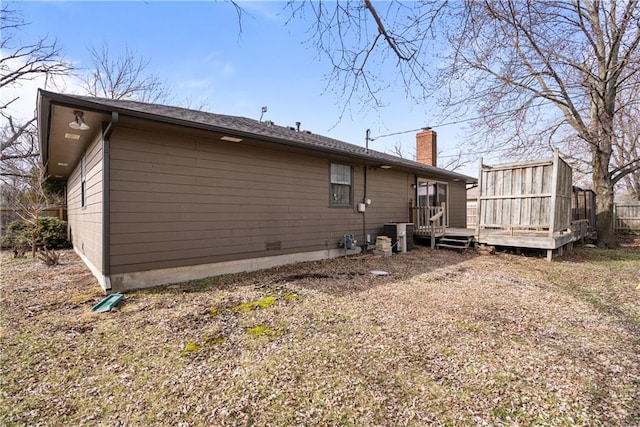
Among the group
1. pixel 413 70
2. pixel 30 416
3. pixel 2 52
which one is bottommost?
pixel 30 416

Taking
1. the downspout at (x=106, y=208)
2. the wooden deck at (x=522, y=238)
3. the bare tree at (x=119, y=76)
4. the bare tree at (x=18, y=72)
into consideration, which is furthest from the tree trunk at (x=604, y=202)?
the bare tree at (x=119, y=76)

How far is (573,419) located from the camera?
183 cm

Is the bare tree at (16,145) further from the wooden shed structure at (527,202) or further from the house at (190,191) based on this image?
the wooden shed structure at (527,202)

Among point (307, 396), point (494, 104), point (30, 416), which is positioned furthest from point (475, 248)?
point (30, 416)

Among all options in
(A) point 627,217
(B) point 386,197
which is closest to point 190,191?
(B) point 386,197

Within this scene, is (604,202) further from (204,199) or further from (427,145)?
(204,199)

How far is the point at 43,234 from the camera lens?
958 centimetres

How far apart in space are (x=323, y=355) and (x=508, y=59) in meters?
7.31

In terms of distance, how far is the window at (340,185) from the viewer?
7.77 m

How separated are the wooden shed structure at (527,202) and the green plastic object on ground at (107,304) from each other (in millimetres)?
8269

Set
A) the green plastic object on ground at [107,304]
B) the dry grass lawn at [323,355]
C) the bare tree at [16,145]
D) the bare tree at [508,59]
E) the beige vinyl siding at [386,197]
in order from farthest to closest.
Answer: the bare tree at [16,145]
the beige vinyl siding at [386,197]
the green plastic object on ground at [107,304]
the bare tree at [508,59]
the dry grass lawn at [323,355]

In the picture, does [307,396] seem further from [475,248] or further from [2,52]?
[2,52]

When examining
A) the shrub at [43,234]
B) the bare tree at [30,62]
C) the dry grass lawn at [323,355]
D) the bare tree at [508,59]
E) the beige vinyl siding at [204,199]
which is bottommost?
the dry grass lawn at [323,355]

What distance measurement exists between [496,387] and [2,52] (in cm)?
1964
